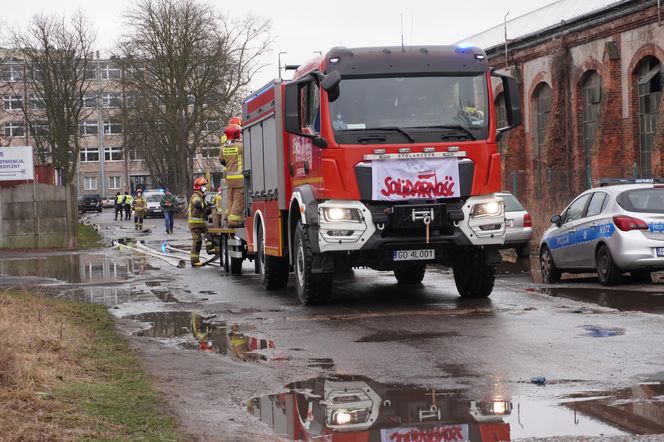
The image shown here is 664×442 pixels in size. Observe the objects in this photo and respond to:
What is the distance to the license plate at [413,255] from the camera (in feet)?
44.1

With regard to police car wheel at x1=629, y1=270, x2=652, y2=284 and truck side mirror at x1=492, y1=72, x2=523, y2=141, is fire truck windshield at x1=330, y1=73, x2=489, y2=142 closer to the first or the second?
truck side mirror at x1=492, y1=72, x2=523, y2=141

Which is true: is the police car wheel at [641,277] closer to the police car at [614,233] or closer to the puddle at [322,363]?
the police car at [614,233]

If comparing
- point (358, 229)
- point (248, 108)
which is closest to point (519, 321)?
point (358, 229)

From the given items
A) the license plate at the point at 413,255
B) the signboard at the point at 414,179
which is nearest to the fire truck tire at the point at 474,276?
the license plate at the point at 413,255

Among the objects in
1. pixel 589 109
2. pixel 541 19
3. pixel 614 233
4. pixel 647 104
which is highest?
pixel 541 19

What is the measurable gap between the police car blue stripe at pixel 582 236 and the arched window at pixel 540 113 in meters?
26.4

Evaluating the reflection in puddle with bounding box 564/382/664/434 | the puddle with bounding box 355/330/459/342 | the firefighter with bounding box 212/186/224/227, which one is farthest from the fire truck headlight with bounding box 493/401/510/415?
the firefighter with bounding box 212/186/224/227

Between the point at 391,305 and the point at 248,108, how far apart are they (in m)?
5.77

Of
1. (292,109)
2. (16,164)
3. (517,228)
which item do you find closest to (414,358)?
(292,109)

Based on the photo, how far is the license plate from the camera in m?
13.4

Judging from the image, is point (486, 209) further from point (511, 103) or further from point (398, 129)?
point (398, 129)

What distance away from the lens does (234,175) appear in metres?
20.0

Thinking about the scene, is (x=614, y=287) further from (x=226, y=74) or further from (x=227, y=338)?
(x=226, y=74)

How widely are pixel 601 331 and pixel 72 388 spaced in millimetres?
5518
